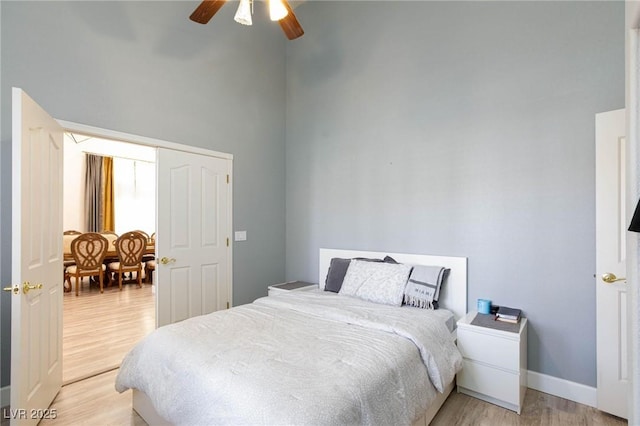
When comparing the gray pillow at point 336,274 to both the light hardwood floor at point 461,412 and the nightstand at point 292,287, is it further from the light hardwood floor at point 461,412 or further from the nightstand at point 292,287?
the light hardwood floor at point 461,412

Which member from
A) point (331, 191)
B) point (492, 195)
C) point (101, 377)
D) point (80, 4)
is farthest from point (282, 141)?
point (101, 377)

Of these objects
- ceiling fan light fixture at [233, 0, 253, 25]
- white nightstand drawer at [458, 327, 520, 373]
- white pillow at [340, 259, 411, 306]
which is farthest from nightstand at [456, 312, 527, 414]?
ceiling fan light fixture at [233, 0, 253, 25]

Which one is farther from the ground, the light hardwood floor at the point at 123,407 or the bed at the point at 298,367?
the bed at the point at 298,367

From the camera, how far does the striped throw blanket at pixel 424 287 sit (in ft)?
8.37

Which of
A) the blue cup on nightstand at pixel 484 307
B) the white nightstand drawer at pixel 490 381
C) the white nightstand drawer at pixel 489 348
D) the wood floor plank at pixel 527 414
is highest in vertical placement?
the blue cup on nightstand at pixel 484 307

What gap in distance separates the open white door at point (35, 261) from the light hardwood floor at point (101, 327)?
1.46ft

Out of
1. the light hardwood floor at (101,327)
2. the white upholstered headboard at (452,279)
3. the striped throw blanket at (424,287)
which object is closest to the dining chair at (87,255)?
the light hardwood floor at (101,327)

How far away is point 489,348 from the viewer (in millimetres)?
2148

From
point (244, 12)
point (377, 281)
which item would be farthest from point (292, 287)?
point (244, 12)

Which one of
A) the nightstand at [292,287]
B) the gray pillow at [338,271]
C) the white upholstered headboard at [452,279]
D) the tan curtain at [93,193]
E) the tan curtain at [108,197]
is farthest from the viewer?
the tan curtain at [108,197]

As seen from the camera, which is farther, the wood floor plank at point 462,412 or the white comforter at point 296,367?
the wood floor plank at point 462,412

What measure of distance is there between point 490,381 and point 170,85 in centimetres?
371

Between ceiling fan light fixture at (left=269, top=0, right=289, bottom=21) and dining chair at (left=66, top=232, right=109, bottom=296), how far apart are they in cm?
483

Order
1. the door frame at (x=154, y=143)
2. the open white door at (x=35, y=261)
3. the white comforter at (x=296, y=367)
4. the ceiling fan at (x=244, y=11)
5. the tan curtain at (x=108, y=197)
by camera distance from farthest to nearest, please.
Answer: the tan curtain at (x=108, y=197), the door frame at (x=154, y=143), the ceiling fan at (x=244, y=11), the open white door at (x=35, y=261), the white comforter at (x=296, y=367)
